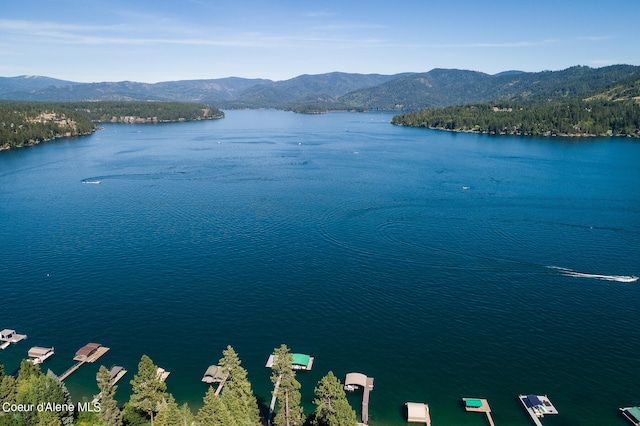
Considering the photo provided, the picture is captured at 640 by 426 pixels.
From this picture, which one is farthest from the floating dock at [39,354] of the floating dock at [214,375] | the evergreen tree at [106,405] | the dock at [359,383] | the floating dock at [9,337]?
the dock at [359,383]

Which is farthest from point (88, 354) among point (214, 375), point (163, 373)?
point (214, 375)

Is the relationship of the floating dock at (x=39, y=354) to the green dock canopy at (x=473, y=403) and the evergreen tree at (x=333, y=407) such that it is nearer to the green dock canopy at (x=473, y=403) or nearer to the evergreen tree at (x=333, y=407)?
the evergreen tree at (x=333, y=407)

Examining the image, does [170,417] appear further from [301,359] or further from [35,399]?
[301,359]

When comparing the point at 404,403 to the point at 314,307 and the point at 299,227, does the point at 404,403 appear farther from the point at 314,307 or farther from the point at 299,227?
the point at 299,227

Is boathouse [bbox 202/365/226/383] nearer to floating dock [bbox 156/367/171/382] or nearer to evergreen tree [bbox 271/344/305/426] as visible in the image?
floating dock [bbox 156/367/171/382]

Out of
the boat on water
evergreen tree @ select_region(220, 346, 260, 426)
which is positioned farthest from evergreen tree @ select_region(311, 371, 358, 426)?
the boat on water
